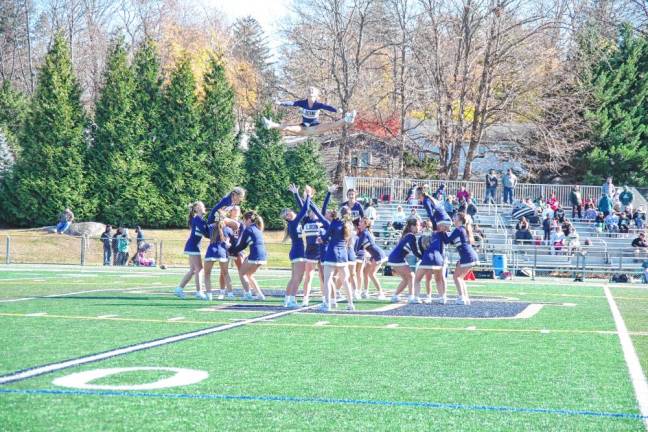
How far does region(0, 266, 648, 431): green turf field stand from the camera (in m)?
→ 6.08

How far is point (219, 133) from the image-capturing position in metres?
44.6

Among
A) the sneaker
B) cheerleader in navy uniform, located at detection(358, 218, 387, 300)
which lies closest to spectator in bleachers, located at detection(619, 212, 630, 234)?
cheerleader in navy uniform, located at detection(358, 218, 387, 300)

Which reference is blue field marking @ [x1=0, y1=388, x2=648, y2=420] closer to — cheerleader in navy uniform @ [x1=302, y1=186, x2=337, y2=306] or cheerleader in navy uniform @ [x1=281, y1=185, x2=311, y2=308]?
cheerleader in navy uniform @ [x1=281, y1=185, x2=311, y2=308]

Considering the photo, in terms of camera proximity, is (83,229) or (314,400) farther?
(83,229)

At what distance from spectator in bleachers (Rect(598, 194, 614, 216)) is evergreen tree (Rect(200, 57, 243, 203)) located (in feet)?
55.2

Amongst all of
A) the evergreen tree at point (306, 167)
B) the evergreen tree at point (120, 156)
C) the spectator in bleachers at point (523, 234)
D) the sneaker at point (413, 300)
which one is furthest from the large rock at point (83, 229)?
the sneaker at point (413, 300)

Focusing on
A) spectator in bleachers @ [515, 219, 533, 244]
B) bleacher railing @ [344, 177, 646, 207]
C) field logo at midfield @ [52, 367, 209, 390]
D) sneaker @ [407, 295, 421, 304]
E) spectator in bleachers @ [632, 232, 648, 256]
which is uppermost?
bleacher railing @ [344, 177, 646, 207]

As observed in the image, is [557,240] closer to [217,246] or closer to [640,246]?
[640,246]

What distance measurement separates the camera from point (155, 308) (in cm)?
1403

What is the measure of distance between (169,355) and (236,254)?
8.16 meters

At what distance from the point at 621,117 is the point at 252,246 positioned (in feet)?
119

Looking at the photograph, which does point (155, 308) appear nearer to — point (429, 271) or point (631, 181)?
point (429, 271)

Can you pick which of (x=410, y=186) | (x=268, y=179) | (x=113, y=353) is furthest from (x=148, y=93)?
(x=113, y=353)

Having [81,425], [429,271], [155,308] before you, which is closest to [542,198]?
[429,271]
